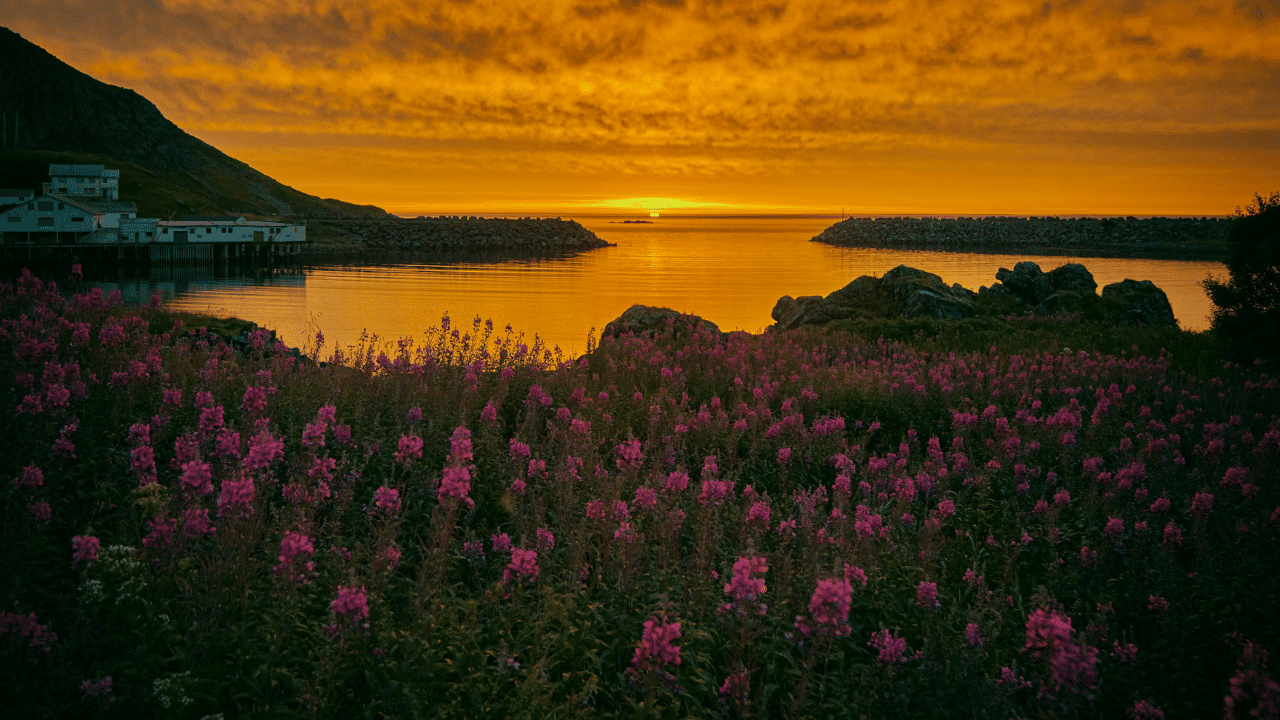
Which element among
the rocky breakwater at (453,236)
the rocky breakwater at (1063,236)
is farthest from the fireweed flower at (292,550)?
the rocky breakwater at (1063,236)

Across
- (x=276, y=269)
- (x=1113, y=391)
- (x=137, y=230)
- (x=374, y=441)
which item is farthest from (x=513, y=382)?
(x=137, y=230)

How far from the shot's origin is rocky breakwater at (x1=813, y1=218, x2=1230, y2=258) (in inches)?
4134

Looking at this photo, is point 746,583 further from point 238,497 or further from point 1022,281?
point 1022,281

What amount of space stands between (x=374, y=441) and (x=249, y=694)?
3.45 meters

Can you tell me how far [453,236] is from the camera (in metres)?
102

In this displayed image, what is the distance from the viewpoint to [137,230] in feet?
243

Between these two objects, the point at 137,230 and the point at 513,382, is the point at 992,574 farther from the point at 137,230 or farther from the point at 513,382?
the point at 137,230

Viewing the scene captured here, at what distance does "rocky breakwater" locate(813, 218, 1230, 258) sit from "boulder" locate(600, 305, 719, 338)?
99235 millimetres

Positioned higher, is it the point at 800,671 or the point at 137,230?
the point at 137,230

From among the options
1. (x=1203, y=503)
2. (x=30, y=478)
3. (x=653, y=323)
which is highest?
(x=653, y=323)

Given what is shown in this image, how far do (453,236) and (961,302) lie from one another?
3512 inches

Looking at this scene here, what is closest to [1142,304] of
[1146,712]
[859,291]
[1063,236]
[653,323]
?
[859,291]

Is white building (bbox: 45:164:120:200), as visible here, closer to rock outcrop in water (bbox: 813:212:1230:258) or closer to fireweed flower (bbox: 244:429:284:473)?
rock outcrop in water (bbox: 813:212:1230:258)

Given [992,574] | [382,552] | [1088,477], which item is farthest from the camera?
[1088,477]
